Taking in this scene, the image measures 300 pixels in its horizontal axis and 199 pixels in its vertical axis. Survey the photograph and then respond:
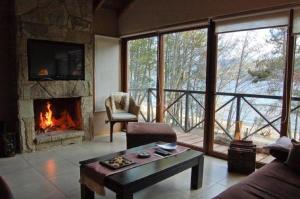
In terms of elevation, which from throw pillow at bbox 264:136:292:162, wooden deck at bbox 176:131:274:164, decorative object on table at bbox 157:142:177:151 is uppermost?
throw pillow at bbox 264:136:292:162

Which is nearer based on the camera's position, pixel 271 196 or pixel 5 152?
pixel 271 196

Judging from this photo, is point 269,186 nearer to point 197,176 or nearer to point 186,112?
point 197,176

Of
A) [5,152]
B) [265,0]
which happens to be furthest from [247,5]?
[5,152]

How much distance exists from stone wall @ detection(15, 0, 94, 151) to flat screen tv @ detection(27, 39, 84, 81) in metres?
0.08

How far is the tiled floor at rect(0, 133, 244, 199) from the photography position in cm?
262

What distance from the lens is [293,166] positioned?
2283 millimetres

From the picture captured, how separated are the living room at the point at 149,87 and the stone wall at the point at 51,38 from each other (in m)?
0.02

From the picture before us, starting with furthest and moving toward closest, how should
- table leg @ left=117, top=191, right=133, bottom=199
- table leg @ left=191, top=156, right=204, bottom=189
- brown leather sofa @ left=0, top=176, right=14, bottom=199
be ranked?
table leg @ left=191, top=156, right=204, bottom=189, table leg @ left=117, top=191, right=133, bottom=199, brown leather sofa @ left=0, top=176, right=14, bottom=199

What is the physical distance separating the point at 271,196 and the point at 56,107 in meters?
3.90

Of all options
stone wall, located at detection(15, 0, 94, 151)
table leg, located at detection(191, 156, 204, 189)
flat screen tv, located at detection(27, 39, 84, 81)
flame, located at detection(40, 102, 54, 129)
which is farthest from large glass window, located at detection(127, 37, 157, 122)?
table leg, located at detection(191, 156, 204, 189)

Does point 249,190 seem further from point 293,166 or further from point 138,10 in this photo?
point 138,10

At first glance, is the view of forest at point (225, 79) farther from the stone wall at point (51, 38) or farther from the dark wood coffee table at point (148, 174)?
the dark wood coffee table at point (148, 174)

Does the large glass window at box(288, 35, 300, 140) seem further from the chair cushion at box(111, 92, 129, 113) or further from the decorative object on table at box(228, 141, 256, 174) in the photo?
the chair cushion at box(111, 92, 129, 113)

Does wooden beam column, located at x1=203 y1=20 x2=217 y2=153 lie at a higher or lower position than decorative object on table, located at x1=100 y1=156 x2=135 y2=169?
higher
